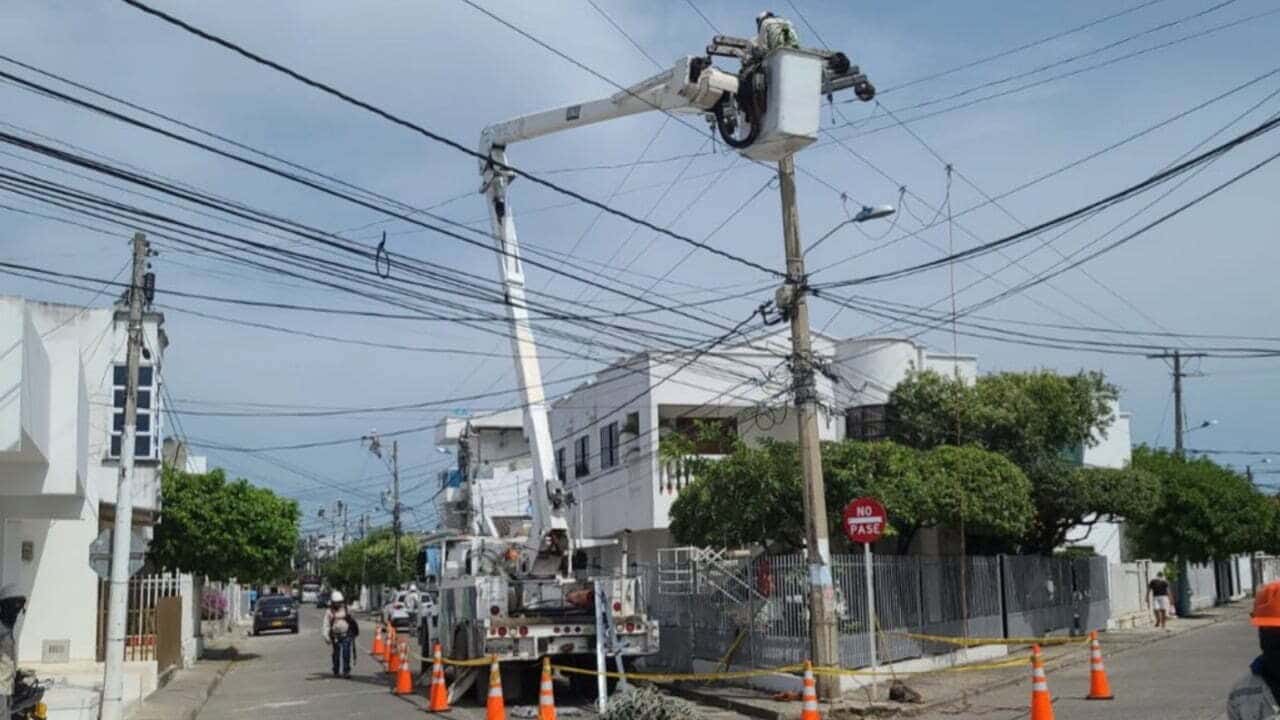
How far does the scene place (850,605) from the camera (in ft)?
70.2

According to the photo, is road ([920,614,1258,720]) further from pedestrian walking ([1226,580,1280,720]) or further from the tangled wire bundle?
pedestrian walking ([1226,580,1280,720])

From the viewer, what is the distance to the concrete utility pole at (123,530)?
59.3 feet

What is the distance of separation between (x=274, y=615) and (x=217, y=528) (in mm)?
22972

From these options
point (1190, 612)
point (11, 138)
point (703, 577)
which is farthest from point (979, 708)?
point (1190, 612)

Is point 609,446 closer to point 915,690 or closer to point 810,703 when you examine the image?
point 915,690

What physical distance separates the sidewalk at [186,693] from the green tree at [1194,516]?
84.5 ft

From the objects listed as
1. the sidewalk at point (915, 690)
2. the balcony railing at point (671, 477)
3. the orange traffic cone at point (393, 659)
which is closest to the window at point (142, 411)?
the orange traffic cone at point (393, 659)

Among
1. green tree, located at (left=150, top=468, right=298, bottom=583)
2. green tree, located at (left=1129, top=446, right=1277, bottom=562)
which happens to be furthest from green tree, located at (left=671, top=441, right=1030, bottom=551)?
green tree, located at (left=1129, top=446, right=1277, bottom=562)

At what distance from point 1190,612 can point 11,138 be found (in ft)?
133

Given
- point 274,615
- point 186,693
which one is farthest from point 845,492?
point 274,615

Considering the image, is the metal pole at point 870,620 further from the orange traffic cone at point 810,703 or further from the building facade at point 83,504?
the building facade at point 83,504

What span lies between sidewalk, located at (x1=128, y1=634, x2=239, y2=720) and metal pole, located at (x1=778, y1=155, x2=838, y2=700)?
378 inches

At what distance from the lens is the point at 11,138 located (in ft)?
37.6

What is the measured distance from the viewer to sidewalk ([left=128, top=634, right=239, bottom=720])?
20.8 metres
